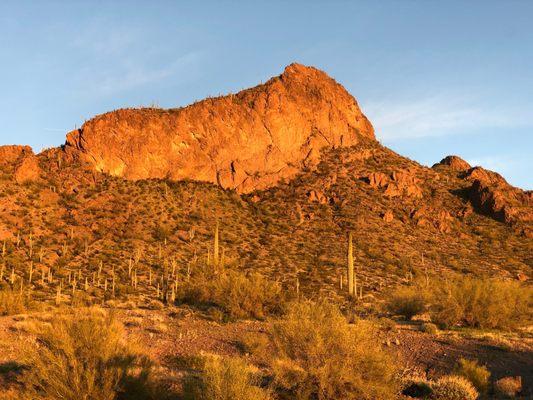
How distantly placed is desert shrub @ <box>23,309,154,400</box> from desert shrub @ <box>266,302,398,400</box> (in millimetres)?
2443

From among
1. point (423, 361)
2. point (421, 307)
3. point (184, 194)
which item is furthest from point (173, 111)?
point (423, 361)

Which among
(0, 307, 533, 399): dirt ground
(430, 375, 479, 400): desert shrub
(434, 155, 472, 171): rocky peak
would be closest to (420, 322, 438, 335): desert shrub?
(0, 307, 533, 399): dirt ground

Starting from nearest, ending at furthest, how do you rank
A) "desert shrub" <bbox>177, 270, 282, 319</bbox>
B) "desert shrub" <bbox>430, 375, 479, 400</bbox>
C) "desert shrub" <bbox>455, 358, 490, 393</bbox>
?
1. "desert shrub" <bbox>430, 375, 479, 400</bbox>
2. "desert shrub" <bbox>455, 358, 490, 393</bbox>
3. "desert shrub" <bbox>177, 270, 282, 319</bbox>

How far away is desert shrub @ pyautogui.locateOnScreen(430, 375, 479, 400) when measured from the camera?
960cm

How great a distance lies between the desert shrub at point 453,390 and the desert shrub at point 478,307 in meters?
9.69

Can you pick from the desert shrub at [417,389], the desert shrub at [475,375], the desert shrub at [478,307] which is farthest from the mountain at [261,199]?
the desert shrub at [417,389]

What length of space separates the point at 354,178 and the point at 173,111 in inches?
997

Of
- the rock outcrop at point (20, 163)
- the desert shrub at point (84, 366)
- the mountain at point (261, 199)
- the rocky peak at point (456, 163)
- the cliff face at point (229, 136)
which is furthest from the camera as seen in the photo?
the rocky peak at point (456, 163)

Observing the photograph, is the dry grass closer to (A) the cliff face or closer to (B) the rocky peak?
(A) the cliff face

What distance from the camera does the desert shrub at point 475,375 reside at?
36.0 ft

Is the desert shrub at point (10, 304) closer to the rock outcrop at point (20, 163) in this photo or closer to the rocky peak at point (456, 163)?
the rock outcrop at point (20, 163)

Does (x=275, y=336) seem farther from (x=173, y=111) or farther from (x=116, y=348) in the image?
(x=173, y=111)

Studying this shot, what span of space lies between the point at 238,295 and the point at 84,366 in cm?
1413

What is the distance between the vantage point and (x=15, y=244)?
4075 cm
